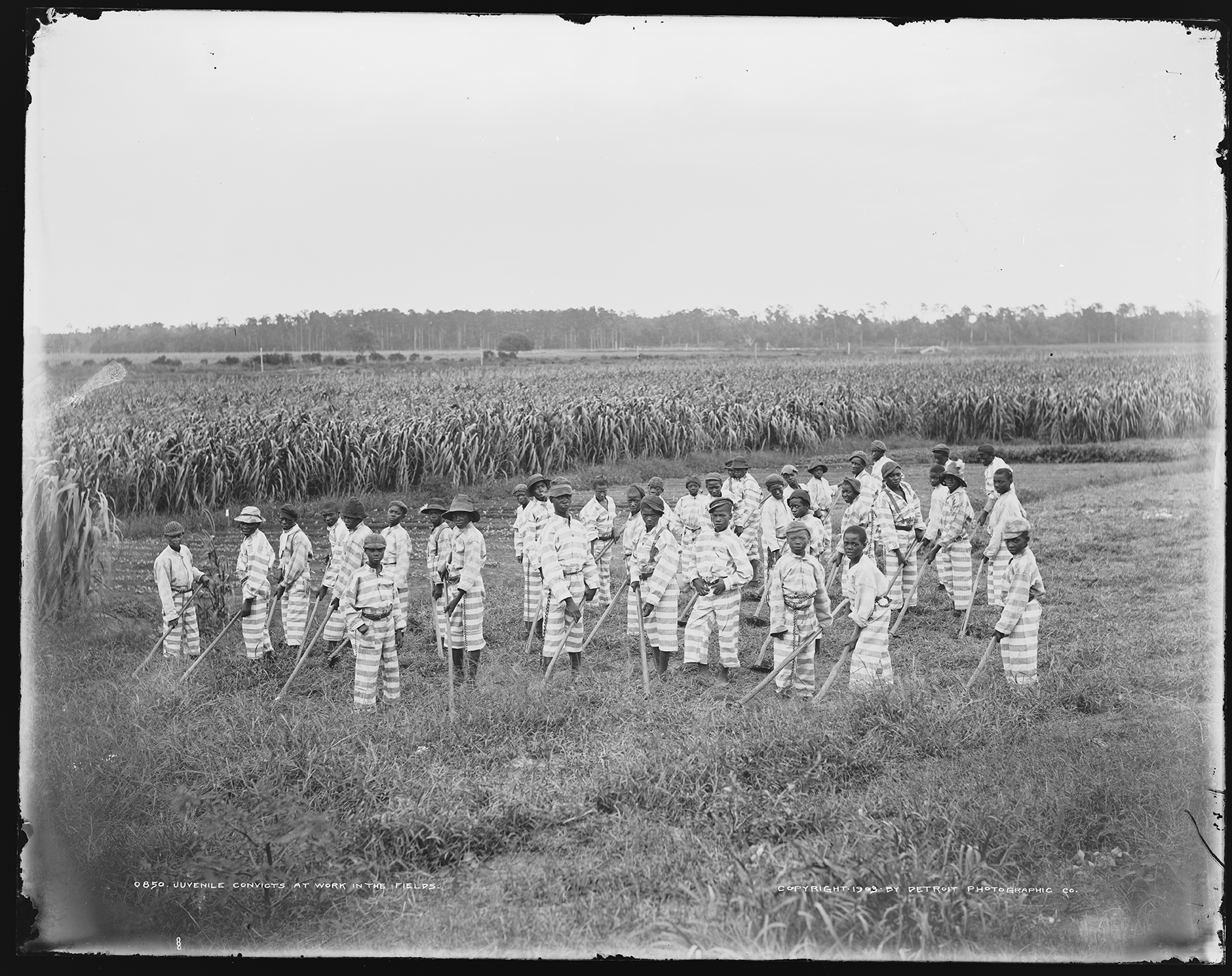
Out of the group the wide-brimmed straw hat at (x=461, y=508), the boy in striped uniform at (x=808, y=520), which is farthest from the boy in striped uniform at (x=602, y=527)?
the boy in striped uniform at (x=808, y=520)

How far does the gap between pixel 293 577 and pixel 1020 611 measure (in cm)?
757

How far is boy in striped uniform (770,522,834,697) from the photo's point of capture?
10.4 meters

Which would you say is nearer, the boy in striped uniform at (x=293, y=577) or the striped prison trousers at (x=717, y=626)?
the striped prison trousers at (x=717, y=626)

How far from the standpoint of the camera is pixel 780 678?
35.6 ft

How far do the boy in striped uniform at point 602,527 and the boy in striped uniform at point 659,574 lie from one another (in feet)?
4.37

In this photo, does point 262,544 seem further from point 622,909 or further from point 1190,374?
point 1190,374

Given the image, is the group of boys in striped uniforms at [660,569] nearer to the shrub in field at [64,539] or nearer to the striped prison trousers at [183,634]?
the striped prison trousers at [183,634]

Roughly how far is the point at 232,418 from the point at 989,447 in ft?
29.9

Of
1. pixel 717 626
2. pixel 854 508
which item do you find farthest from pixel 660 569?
Result: pixel 854 508

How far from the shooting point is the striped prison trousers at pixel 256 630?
11398mm

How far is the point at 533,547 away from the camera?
→ 12352 mm

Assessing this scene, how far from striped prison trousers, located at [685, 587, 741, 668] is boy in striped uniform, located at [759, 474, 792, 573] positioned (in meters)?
2.32

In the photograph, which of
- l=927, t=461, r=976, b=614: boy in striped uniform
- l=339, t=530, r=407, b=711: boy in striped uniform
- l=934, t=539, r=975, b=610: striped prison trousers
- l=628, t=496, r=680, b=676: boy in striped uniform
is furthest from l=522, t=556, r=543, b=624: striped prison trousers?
l=934, t=539, r=975, b=610: striped prison trousers

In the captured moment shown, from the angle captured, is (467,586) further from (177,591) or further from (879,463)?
(879,463)
